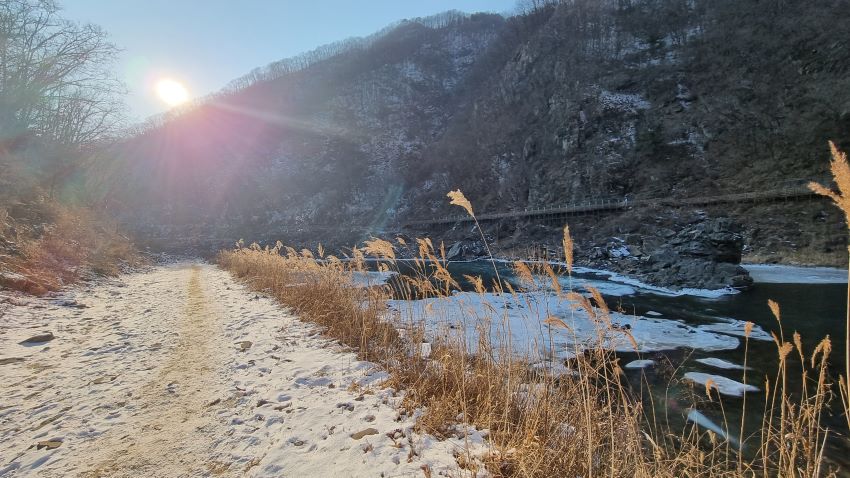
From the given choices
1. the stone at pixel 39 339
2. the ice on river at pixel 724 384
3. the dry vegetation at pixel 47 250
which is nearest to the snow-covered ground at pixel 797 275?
the ice on river at pixel 724 384

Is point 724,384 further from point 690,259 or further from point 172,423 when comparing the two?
point 690,259

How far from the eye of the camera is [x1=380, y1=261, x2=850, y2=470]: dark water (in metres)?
5.38

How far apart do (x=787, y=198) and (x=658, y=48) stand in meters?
31.5

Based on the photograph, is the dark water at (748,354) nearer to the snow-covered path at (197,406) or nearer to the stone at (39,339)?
the snow-covered path at (197,406)

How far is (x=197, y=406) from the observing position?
143 inches

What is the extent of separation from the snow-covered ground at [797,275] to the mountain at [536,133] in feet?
7.45

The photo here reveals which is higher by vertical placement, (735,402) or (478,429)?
(478,429)

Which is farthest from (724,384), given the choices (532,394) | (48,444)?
(48,444)

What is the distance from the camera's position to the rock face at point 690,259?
1582cm

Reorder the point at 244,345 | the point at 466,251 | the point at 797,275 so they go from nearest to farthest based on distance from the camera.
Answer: the point at 244,345 < the point at 797,275 < the point at 466,251

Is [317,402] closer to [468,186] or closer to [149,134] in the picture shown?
[468,186]

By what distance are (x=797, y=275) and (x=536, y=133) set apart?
122 ft

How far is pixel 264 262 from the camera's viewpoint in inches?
494

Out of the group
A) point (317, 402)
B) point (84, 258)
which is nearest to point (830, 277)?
point (317, 402)
